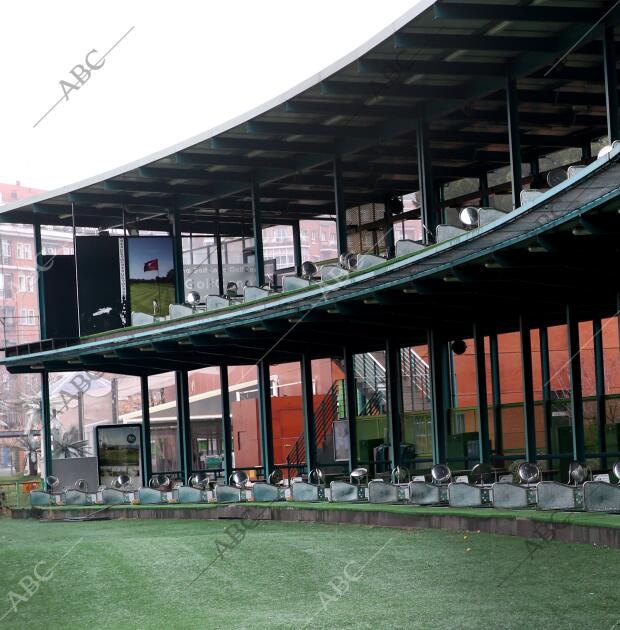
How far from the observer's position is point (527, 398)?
2902 centimetres

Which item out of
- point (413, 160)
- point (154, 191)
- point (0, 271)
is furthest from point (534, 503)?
point (0, 271)

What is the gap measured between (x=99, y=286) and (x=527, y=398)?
17099mm

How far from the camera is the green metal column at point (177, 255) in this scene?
41938mm

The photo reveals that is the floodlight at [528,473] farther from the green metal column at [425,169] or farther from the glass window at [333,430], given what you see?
the glass window at [333,430]

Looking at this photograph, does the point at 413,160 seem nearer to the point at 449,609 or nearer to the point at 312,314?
the point at 312,314

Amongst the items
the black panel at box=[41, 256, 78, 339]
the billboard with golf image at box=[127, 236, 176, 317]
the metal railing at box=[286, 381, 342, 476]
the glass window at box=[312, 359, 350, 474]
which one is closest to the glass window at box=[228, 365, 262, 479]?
the glass window at box=[312, 359, 350, 474]

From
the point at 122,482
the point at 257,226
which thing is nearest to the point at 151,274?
the point at 257,226

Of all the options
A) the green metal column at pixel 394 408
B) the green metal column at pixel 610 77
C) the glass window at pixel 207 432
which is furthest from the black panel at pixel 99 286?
the green metal column at pixel 610 77

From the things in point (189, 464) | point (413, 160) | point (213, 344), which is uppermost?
point (413, 160)

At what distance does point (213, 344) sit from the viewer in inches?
1372

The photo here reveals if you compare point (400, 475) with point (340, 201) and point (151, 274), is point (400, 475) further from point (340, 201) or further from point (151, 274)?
point (151, 274)

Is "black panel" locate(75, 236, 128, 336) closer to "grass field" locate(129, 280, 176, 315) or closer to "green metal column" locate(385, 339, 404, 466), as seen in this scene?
"grass field" locate(129, 280, 176, 315)

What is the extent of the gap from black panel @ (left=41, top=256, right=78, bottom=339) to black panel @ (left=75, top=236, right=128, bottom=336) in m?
1.27

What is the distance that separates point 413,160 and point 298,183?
477 cm
